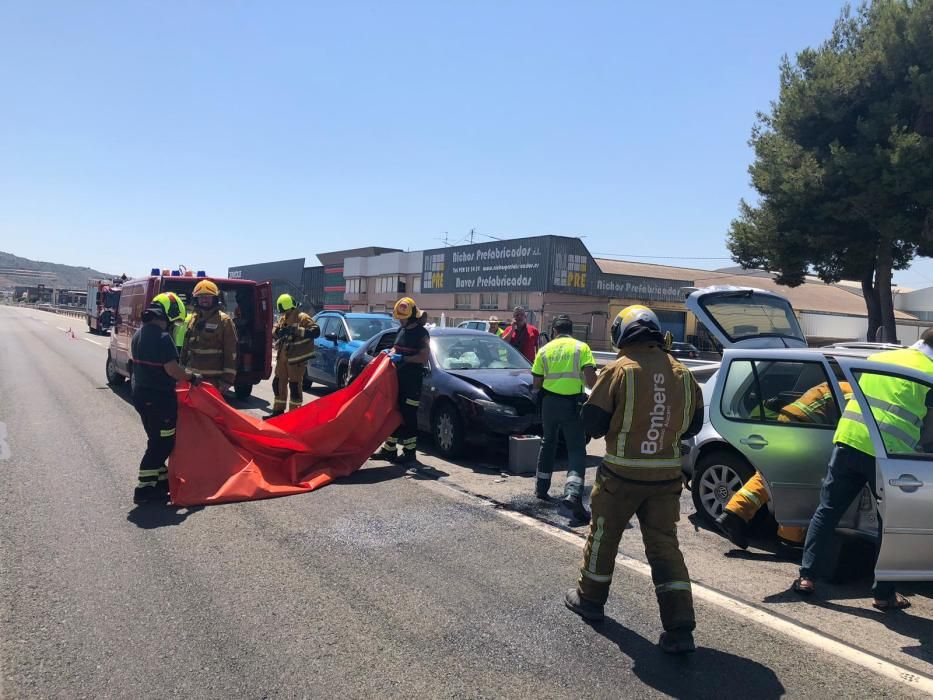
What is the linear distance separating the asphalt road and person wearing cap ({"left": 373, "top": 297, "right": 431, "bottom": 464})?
5.22 feet

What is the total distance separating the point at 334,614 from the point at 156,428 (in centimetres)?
314

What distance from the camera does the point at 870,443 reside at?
4.52m

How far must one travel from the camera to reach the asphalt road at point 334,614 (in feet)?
11.1

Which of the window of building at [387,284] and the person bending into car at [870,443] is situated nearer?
the person bending into car at [870,443]

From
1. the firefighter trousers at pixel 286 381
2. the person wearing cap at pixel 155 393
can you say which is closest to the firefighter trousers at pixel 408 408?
the person wearing cap at pixel 155 393

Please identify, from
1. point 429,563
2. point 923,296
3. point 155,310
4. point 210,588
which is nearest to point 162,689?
point 210,588

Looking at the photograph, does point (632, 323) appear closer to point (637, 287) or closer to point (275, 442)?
point (275, 442)

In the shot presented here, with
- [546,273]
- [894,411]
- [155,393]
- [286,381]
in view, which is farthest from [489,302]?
[894,411]

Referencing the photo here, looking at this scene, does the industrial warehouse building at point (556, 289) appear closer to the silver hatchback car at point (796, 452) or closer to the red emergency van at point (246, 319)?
the red emergency van at point (246, 319)

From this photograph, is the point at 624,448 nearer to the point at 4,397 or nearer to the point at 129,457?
the point at 129,457

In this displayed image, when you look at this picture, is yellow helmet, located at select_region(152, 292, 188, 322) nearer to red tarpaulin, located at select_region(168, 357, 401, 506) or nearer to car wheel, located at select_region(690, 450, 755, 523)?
red tarpaulin, located at select_region(168, 357, 401, 506)

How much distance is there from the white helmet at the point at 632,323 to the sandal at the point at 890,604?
2307mm

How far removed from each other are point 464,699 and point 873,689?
197cm

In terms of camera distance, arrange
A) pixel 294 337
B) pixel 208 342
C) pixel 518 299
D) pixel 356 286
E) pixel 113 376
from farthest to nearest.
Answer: pixel 356 286
pixel 518 299
pixel 113 376
pixel 294 337
pixel 208 342
